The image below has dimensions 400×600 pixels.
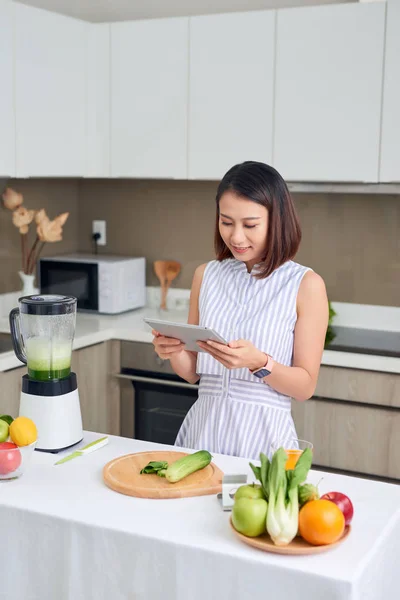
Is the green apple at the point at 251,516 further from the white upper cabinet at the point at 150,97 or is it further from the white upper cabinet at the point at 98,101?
the white upper cabinet at the point at 98,101

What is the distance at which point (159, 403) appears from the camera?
11.3 ft

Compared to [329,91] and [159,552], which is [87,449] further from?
[329,91]

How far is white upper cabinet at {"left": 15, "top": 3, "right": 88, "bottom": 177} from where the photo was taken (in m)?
3.19

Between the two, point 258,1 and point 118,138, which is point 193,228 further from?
point 258,1

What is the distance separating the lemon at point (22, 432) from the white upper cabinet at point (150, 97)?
1.88 meters

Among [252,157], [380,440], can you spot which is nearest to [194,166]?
[252,157]

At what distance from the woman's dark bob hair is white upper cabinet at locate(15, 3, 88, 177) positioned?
1.52 metres

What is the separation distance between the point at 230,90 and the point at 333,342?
1133 mm

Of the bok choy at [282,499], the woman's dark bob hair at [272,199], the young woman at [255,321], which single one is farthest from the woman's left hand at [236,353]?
the bok choy at [282,499]

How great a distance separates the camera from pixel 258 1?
345 cm

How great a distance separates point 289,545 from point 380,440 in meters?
1.66

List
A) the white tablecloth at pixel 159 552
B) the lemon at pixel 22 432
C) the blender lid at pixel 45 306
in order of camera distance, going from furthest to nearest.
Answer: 1. the blender lid at pixel 45 306
2. the lemon at pixel 22 432
3. the white tablecloth at pixel 159 552

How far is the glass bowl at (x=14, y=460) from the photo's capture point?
1.71 meters

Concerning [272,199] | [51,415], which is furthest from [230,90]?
[51,415]
